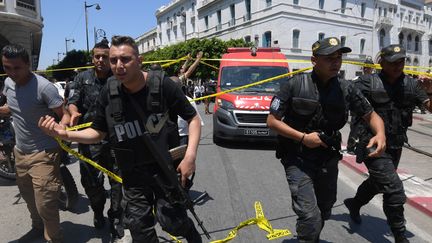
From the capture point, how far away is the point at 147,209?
2.74 m

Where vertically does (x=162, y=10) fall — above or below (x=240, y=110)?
above

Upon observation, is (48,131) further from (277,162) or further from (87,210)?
(277,162)

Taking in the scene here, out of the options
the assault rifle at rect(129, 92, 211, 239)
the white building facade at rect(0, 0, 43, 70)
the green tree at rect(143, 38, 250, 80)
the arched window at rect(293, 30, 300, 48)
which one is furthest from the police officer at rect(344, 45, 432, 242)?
the arched window at rect(293, 30, 300, 48)

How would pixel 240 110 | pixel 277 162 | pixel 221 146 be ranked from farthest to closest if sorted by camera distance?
pixel 221 146
pixel 240 110
pixel 277 162

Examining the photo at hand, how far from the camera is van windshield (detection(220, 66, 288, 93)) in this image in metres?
9.33

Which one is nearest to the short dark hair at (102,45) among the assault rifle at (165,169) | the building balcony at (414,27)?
the assault rifle at (165,169)

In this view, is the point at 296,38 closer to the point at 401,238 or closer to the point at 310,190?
the point at 401,238

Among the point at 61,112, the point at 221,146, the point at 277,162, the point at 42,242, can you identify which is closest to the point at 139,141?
the point at 61,112

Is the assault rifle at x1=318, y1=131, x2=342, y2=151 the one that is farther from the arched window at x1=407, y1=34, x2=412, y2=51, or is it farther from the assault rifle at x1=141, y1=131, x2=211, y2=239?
the arched window at x1=407, y1=34, x2=412, y2=51

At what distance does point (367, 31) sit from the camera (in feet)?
167

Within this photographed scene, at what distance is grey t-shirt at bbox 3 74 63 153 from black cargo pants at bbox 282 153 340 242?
2.17m

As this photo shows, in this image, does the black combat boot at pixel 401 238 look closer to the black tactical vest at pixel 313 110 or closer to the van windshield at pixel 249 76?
the black tactical vest at pixel 313 110

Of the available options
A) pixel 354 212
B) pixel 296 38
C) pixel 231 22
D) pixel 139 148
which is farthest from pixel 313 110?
pixel 231 22

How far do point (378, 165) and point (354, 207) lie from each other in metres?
0.95
